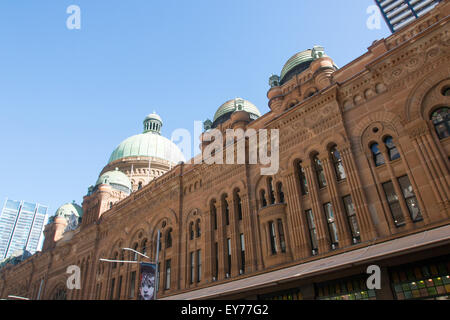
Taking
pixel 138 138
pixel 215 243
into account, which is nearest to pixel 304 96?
pixel 215 243

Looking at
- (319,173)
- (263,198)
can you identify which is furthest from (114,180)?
(319,173)

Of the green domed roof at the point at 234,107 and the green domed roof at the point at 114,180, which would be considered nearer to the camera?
the green domed roof at the point at 234,107

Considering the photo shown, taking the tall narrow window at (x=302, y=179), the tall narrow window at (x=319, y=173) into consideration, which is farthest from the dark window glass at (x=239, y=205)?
the tall narrow window at (x=319, y=173)

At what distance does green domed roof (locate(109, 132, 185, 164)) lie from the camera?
6619cm

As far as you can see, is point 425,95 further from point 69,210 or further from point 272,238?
point 69,210

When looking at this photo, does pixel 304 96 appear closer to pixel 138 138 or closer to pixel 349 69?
pixel 349 69

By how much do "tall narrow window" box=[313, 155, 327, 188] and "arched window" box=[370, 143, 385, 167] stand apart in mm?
3291

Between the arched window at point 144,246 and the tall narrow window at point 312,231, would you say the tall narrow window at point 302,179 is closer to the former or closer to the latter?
the tall narrow window at point 312,231

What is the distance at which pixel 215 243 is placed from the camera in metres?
27.4

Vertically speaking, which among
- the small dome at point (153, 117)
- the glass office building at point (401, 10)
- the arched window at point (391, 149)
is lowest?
the arched window at point (391, 149)

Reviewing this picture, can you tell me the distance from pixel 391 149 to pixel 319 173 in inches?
186

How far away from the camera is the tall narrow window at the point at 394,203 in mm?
17422

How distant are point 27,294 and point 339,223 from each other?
5485 cm

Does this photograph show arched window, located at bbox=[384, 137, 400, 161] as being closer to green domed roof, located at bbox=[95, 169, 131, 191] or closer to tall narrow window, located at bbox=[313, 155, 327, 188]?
tall narrow window, located at bbox=[313, 155, 327, 188]
